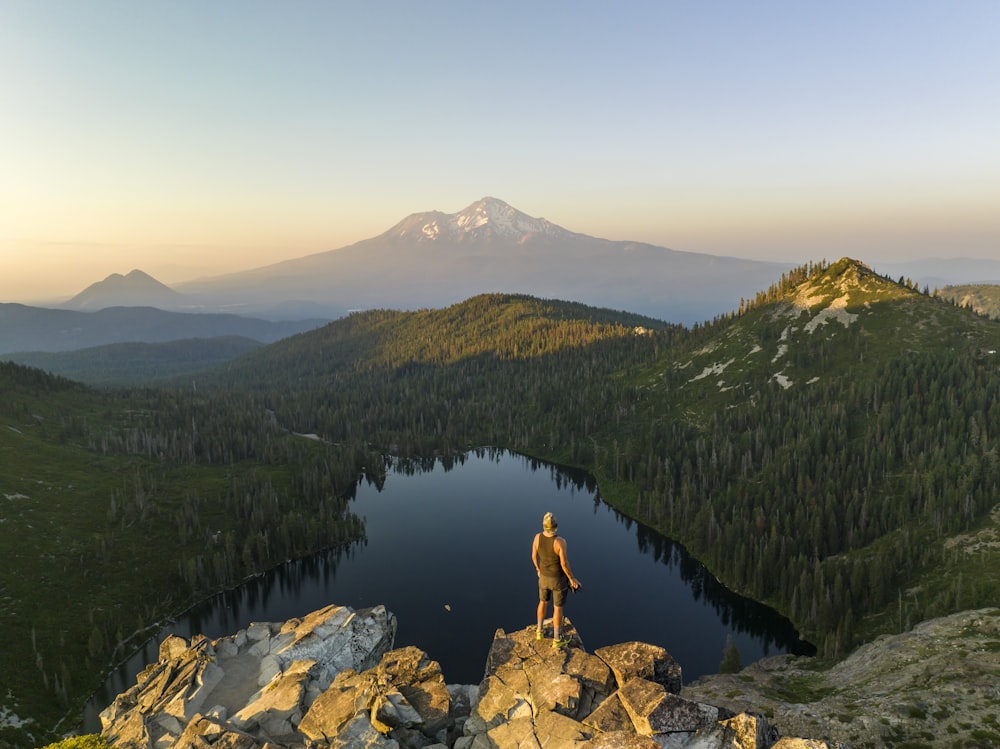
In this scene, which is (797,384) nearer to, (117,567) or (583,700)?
(583,700)

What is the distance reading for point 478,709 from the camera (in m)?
30.9

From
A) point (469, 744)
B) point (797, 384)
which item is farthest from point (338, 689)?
point (797, 384)

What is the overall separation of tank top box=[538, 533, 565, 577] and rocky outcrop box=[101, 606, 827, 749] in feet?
19.7

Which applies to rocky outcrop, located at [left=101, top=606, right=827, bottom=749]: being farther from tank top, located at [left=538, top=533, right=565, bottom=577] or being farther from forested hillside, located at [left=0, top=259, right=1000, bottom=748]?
forested hillside, located at [left=0, top=259, right=1000, bottom=748]

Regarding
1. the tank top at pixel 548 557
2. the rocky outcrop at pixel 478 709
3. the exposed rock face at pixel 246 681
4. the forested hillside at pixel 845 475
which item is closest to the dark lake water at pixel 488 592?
the forested hillside at pixel 845 475

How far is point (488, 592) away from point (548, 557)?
8911 centimetres

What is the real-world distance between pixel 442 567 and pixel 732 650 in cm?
6855

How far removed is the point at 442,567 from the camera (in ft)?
406

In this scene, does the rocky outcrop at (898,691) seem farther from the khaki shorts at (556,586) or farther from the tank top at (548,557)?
the tank top at (548,557)

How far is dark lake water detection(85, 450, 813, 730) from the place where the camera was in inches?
3634

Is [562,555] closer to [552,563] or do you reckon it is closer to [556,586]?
[552,563]

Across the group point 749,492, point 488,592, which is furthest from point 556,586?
point 749,492

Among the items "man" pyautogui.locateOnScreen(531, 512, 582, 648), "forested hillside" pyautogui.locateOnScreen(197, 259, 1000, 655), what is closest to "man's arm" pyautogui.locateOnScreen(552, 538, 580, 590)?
"man" pyautogui.locateOnScreen(531, 512, 582, 648)

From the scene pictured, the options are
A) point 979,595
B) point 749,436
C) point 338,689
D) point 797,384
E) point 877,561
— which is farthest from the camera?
point 797,384
